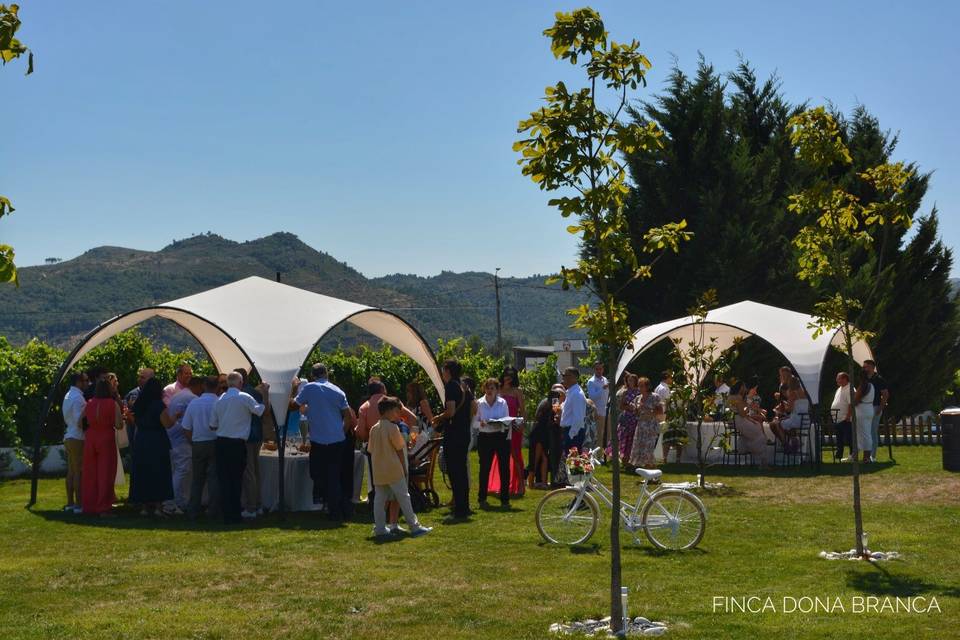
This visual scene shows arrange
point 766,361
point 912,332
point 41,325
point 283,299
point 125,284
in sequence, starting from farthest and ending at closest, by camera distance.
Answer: point 125,284 < point 41,325 < point 912,332 < point 766,361 < point 283,299

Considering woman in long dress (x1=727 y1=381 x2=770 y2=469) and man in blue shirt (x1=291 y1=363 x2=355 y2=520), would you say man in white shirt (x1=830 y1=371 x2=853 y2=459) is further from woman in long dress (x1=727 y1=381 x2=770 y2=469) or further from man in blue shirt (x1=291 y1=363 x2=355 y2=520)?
man in blue shirt (x1=291 y1=363 x2=355 y2=520)

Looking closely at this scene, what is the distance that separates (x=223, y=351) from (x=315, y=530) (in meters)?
8.19

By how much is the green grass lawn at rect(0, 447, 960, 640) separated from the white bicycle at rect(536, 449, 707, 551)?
18 centimetres

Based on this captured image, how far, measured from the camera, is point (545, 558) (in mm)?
11047

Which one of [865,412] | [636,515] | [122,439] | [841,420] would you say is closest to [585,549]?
[636,515]

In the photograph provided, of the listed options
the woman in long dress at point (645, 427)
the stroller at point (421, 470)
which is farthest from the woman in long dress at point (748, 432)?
the stroller at point (421, 470)

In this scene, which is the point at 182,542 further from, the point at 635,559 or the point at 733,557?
the point at 733,557

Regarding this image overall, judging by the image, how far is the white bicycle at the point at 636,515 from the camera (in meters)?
11.4

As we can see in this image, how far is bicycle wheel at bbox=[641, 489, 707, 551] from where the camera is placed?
11.3 m

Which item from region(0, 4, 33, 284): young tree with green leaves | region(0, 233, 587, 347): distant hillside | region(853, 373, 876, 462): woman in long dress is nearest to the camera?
region(0, 4, 33, 284): young tree with green leaves

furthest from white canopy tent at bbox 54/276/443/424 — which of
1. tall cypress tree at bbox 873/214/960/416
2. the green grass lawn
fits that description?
tall cypress tree at bbox 873/214/960/416

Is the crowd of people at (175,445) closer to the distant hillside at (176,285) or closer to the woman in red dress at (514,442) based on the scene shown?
the woman in red dress at (514,442)

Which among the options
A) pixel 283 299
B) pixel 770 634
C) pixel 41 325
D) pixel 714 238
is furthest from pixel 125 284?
pixel 770 634

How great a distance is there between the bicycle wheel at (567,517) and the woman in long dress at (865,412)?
9.82 metres
